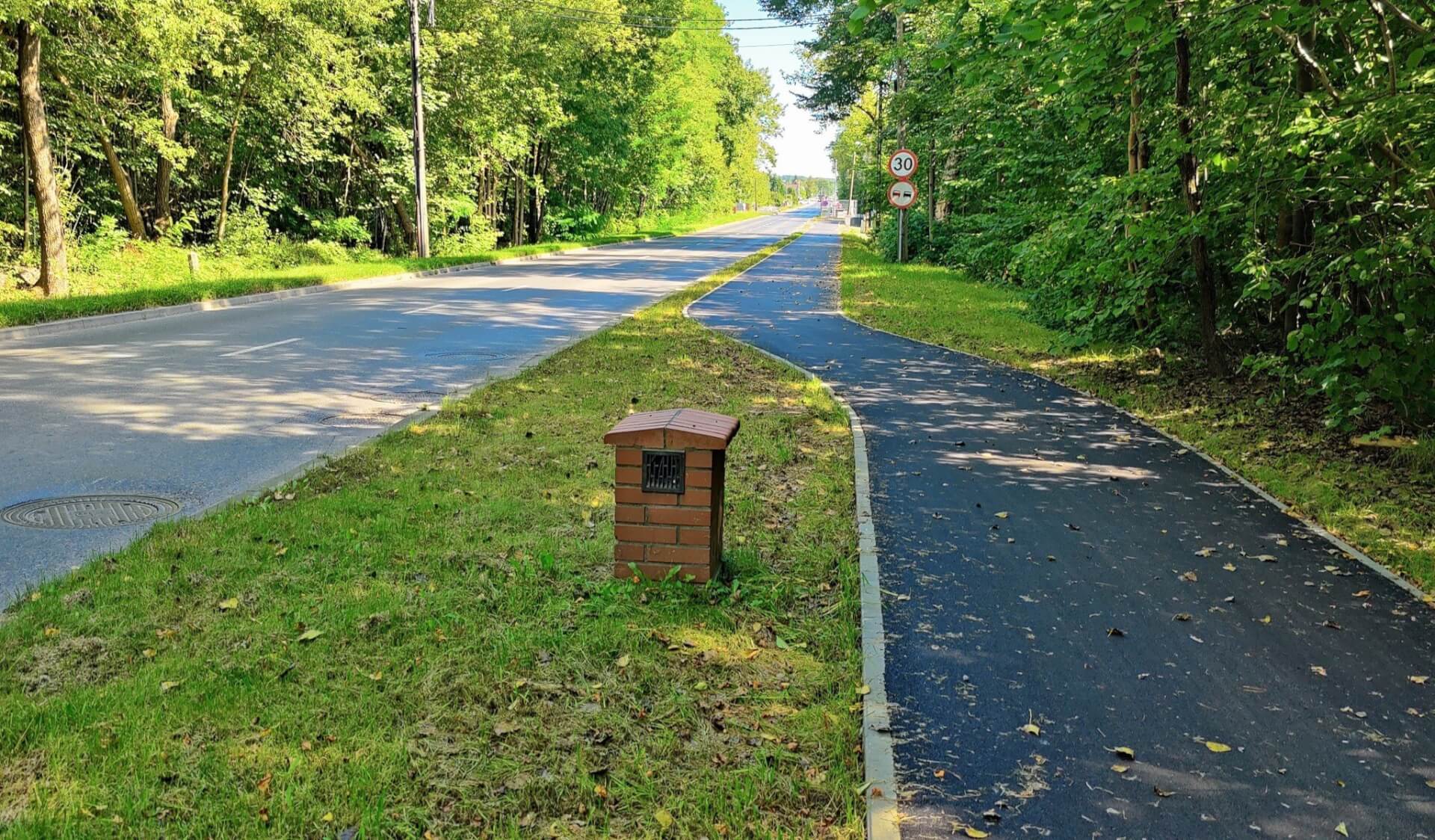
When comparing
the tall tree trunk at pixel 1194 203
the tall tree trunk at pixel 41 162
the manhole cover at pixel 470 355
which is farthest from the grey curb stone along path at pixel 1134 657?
the tall tree trunk at pixel 41 162

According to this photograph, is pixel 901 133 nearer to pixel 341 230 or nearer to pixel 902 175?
pixel 902 175

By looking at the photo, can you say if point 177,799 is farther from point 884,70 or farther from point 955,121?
point 884,70

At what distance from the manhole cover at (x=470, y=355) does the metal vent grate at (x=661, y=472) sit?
321 inches

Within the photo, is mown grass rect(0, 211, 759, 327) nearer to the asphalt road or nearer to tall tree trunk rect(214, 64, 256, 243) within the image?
the asphalt road

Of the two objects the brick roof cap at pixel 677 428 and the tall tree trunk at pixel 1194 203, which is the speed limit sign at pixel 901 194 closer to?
the tall tree trunk at pixel 1194 203

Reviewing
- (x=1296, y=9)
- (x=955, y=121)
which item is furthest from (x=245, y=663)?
(x=955, y=121)

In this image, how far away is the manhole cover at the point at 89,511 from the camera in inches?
229

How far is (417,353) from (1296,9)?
10.3 m

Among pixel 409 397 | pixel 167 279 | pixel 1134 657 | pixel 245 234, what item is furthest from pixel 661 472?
pixel 245 234

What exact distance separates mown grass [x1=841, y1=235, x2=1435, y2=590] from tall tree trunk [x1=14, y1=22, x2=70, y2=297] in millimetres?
15025

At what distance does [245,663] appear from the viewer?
403 centimetres

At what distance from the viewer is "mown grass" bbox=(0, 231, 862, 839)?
10.4ft

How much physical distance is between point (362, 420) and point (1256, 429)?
824cm

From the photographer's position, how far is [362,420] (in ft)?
29.6
